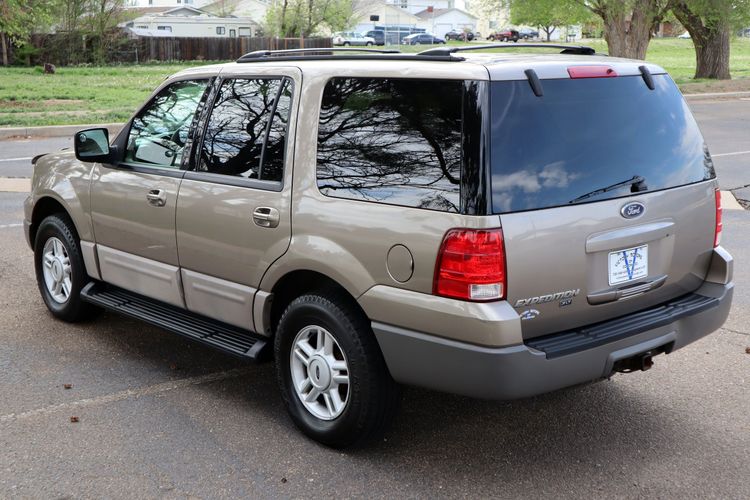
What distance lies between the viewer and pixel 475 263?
3.64 m

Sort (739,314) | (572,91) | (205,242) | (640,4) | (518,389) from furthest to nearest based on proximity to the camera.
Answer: (640,4), (739,314), (205,242), (572,91), (518,389)

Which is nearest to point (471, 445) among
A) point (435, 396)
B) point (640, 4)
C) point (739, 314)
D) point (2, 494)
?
point (435, 396)

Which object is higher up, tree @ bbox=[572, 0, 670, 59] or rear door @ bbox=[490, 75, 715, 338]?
tree @ bbox=[572, 0, 670, 59]

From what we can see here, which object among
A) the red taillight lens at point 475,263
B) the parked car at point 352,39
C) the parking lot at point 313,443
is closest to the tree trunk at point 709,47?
the parking lot at point 313,443

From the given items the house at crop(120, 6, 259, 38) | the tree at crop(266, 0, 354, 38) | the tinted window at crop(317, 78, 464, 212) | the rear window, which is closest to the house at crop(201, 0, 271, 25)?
the house at crop(120, 6, 259, 38)

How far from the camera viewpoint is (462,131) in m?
3.70

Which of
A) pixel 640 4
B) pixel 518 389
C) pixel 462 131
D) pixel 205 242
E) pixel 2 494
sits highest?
pixel 640 4

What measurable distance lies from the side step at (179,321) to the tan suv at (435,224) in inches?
0.8

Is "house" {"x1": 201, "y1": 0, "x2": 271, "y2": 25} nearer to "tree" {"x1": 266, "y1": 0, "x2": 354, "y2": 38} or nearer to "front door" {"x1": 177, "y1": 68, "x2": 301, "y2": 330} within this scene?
"tree" {"x1": 266, "y1": 0, "x2": 354, "y2": 38}

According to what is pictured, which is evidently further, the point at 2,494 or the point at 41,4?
the point at 41,4

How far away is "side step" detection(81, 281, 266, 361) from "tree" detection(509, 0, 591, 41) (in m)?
25.8

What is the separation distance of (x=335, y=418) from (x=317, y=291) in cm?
60

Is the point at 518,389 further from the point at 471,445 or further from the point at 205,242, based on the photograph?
the point at 205,242

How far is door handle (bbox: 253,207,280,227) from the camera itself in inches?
173
